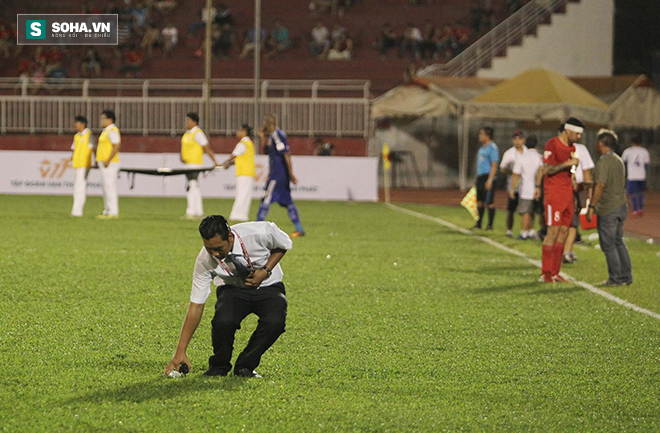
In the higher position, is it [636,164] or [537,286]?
[636,164]

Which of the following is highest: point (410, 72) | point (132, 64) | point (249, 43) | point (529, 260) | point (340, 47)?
point (249, 43)

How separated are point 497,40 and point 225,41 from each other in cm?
982

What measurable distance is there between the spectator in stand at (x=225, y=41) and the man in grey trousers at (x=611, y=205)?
27.8 m

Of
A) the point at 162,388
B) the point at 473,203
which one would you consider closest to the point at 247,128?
the point at 473,203

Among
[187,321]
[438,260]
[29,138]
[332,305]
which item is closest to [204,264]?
[187,321]

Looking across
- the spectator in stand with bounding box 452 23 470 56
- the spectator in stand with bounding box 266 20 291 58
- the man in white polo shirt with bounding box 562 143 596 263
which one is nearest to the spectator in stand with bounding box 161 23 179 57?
the spectator in stand with bounding box 266 20 291 58

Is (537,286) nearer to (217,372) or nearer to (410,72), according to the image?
(217,372)

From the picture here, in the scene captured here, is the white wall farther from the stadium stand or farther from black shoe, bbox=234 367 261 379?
black shoe, bbox=234 367 261 379

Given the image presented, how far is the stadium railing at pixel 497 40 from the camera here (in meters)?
35.8

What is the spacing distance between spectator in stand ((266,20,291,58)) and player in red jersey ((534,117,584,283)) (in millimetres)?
27674

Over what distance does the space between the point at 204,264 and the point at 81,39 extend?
1056 cm

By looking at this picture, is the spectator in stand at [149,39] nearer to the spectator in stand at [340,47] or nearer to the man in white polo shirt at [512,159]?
the spectator in stand at [340,47]

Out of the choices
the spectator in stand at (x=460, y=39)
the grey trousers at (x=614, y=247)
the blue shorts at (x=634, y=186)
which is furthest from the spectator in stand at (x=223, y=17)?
the grey trousers at (x=614, y=247)

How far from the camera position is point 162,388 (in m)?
5.86
